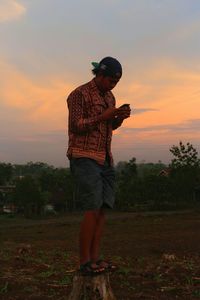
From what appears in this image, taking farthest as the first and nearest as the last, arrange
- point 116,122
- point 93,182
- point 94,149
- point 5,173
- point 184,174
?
point 5,173, point 184,174, point 116,122, point 94,149, point 93,182

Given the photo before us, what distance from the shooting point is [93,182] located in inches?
133

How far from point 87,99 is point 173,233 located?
8520 millimetres

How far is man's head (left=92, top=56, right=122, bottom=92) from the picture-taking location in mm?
3533

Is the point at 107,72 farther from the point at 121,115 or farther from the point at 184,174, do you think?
the point at 184,174

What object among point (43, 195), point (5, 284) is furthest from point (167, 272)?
point (43, 195)

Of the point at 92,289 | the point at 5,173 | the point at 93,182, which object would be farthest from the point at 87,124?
the point at 5,173

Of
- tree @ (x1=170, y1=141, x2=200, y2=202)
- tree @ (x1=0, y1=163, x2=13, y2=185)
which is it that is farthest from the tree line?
tree @ (x1=0, y1=163, x2=13, y2=185)

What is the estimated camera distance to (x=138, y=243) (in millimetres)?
9781

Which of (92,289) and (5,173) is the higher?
(5,173)

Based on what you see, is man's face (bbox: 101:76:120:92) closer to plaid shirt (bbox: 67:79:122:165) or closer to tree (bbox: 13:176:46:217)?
plaid shirt (bbox: 67:79:122:165)

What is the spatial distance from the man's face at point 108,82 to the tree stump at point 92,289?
134 cm

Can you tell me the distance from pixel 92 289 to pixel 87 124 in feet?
3.85

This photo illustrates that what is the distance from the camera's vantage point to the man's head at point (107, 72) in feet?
11.6

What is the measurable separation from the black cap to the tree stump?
143 cm
